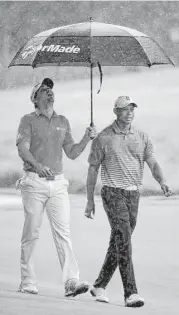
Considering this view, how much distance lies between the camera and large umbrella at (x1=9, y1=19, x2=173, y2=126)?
884cm

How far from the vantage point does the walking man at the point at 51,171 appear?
8.73m

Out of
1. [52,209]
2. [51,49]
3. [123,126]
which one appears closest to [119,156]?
[123,126]

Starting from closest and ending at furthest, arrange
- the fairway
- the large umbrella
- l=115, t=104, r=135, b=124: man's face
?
the fairway, l=115, t=104, r=135, b=124: man's face, the large umbrella

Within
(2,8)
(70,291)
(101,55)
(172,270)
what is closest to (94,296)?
(70,291)

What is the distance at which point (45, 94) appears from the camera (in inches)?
349

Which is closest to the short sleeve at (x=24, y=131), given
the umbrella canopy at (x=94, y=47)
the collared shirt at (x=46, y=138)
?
the collared shirt at (x=46, y=138)

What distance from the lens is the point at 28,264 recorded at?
29.3 ft

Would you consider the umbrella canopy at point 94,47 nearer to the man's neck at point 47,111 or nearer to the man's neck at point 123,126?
the man's neck at point 47,111

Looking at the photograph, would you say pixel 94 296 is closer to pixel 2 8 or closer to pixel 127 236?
pixel 127 236

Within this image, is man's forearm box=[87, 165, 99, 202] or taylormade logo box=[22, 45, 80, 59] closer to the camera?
man's forearm box=[87, 165, 99, 202]

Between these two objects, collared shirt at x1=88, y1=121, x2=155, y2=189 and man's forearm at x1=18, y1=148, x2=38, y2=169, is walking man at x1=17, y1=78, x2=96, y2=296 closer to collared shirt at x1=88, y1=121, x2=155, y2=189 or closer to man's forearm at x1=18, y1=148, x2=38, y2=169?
man's forearm at x1=18, y1=148, x2=38, y2=169

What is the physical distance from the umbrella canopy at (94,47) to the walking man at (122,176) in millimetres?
429

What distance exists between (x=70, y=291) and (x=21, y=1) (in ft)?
28.3

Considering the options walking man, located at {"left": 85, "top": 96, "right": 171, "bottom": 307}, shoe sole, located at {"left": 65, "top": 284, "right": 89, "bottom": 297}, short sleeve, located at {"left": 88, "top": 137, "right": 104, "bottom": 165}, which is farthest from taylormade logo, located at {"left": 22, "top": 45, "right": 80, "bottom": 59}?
shoe sole, located at {"left": 65, "top": 284, "right": 89, "bottom": 297}
